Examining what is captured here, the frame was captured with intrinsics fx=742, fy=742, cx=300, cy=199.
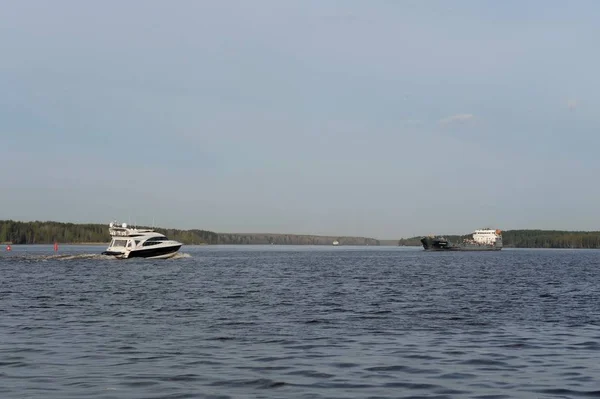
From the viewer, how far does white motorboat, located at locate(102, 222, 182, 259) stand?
11456 cm

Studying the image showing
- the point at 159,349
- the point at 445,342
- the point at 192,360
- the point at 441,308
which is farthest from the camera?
the point at 441,308

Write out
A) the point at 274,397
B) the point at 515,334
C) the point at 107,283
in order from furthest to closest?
the point at 107,283 < the point at 515,334 < the point at 274,397

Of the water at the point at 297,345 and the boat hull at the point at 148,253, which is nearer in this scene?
the water at the point at 297,345

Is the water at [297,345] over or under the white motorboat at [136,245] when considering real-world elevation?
under

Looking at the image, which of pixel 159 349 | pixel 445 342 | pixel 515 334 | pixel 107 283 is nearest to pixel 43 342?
pixel 159 349

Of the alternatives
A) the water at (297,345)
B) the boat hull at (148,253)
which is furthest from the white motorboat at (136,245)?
the water at (297,345)

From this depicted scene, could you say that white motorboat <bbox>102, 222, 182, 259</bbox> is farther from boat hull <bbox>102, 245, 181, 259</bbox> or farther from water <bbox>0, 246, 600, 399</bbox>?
water <bbox>0, 246, 600, 399</bbox>

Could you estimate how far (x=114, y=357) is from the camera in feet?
80.7

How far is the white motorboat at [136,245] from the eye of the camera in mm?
114562

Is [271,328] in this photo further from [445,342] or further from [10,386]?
[10,386]

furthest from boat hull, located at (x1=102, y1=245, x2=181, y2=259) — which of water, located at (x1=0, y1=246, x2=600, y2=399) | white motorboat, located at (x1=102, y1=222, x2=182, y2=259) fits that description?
water, located at (x1=0, y1=246, x2=600, y2=399)

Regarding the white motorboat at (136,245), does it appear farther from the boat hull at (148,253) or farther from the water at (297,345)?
the water at (297,345)

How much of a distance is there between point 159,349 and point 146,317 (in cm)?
1111

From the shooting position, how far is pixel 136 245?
114 metres
